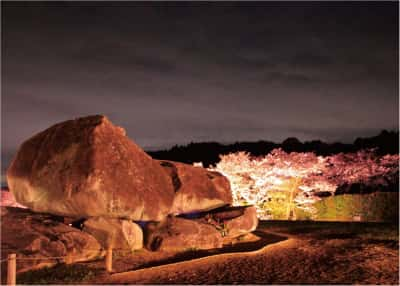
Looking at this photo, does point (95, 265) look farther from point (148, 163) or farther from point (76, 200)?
point (148, 163)

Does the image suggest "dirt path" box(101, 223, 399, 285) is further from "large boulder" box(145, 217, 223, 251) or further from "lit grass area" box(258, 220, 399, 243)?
"lit grass area" box(258, 220, 399, 243)

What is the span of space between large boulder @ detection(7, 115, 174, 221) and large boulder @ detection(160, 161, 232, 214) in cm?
142

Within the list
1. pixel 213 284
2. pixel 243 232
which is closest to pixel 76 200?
pixel 213 284

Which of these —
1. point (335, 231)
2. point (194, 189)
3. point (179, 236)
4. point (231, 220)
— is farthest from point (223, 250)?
point (335, 231)

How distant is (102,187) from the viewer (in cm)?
1026

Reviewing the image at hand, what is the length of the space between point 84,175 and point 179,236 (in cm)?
341

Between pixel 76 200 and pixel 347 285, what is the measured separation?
23.0 feet

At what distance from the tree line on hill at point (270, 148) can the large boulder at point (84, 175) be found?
94.5 feet

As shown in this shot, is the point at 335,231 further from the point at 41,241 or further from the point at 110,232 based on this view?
the point at 41,241

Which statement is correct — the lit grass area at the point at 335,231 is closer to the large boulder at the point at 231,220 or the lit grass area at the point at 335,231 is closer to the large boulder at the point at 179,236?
the large boulder at the point at 231,220

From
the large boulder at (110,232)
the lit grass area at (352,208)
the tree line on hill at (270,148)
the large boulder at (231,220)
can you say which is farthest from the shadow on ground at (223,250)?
the tree line on hill at (270,148)

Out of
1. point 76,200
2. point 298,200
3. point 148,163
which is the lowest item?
point 298,200

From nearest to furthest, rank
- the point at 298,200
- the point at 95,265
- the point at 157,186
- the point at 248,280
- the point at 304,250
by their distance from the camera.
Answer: the point at 248,280 → the point at 95,265 → the point at 304,250 → the point at 157,186 → the point at 298,200

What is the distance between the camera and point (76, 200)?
1023cm
